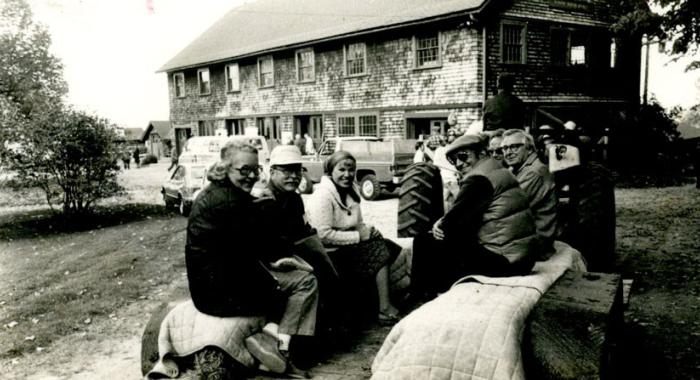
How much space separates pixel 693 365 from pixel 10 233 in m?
14.3

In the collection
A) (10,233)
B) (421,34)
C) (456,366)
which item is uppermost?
(421,34)

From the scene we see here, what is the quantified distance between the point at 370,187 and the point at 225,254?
530 inches

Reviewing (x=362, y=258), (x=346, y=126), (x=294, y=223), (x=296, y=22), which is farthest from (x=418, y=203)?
(x=296, y=22)

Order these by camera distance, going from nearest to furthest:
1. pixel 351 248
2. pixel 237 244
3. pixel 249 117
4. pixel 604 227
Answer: pixel 237 244 < pixel 351 248 < pixel 604 227 < pixel 249 117

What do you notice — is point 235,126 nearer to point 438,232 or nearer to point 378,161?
point 378,161

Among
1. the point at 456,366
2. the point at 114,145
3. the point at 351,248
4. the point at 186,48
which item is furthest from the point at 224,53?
the point at 456,366

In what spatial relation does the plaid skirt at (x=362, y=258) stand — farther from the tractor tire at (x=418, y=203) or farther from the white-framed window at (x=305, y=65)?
the white-framed window at (x=305, y=65)

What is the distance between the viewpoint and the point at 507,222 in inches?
171

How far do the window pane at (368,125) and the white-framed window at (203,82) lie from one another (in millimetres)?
13465

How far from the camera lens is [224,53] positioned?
32656 millimetres

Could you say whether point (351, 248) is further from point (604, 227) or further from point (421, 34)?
point (421, 34)

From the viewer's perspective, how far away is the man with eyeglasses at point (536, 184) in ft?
17.8

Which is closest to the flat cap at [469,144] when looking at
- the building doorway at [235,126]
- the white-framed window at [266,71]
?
the white-framed window at [266,71]

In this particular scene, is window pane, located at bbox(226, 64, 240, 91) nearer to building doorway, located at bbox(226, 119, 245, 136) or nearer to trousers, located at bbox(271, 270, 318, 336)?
building doorway, located at bbox(226, 119, 245, 136)
